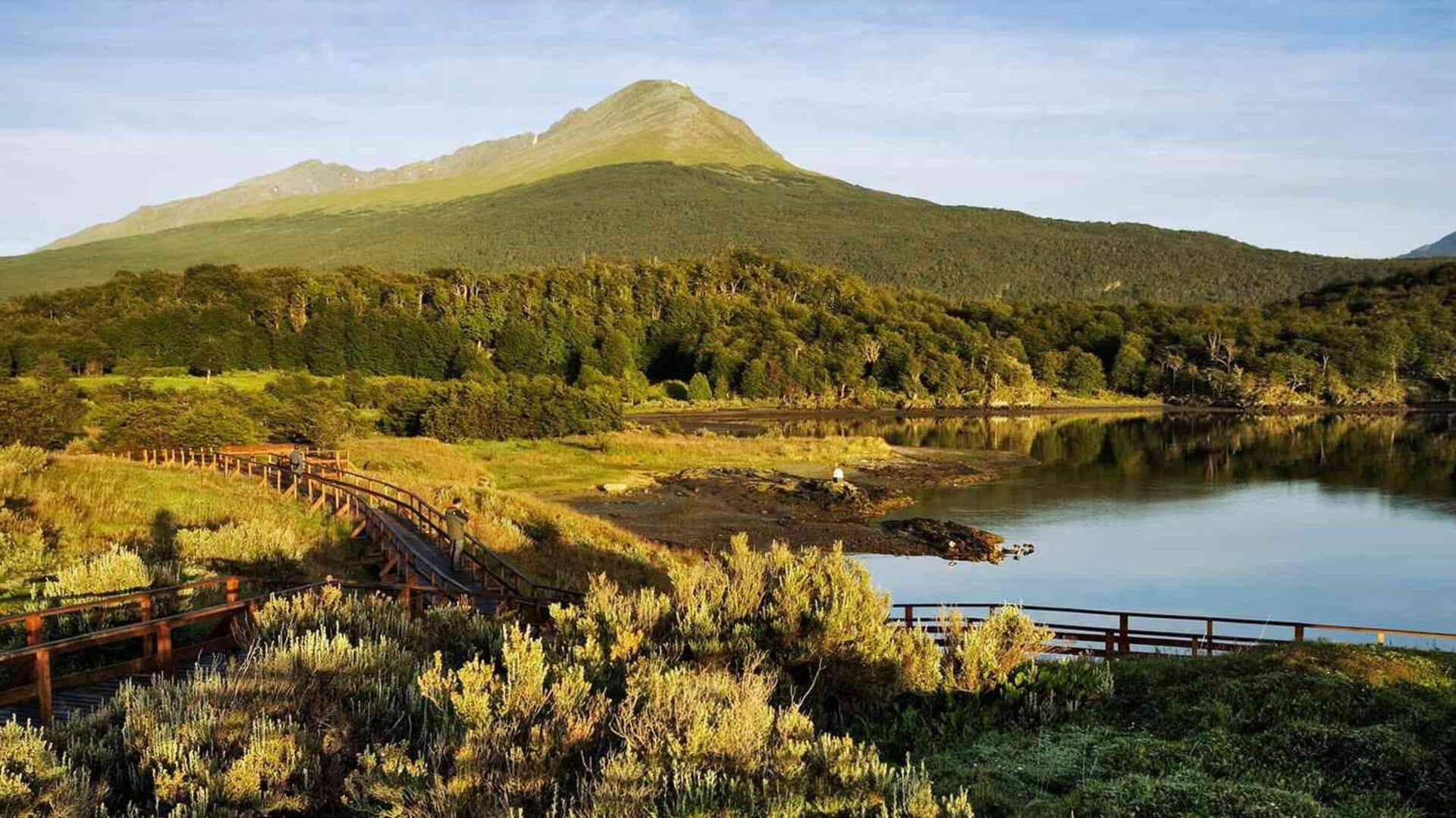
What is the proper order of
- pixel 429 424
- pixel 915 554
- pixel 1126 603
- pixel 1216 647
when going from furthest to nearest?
pixel 429 424 < pixel 915 554 < pixel 1126 603 < pixel 1216 647

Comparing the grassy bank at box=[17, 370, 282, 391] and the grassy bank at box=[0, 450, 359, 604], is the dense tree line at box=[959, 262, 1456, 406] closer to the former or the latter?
the grassy bank at box=[17, 370, 282, 391]

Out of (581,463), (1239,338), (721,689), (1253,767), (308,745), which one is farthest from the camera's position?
(1239,338)

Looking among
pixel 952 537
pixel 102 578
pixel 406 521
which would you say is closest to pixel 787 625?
pixel 102 578

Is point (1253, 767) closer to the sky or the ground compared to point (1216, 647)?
closer to the sky

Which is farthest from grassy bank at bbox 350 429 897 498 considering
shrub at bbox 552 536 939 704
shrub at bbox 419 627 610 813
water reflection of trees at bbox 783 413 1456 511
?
shrub at bbox 419 627 610 813

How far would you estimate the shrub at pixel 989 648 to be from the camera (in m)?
11.7

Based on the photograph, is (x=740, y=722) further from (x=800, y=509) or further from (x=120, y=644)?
(x=800, y=509)

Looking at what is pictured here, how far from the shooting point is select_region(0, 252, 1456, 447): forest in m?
104

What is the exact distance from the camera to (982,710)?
36.7 ft

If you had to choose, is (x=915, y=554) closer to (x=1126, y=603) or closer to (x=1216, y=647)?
(x=1126, y=603)

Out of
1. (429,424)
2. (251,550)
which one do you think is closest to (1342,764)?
(251,550)

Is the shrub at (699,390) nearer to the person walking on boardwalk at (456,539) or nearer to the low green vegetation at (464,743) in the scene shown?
the person walking on boardwalk at (456,539)

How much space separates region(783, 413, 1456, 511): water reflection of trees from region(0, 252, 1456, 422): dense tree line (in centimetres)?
1856

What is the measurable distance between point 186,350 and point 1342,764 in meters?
111
